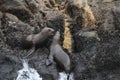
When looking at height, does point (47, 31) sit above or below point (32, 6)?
below

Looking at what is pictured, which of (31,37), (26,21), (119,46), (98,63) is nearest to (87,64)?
(98,63)

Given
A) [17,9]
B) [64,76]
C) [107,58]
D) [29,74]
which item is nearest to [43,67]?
[29,74]

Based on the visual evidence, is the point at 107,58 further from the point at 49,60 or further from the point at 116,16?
the point at 116,16

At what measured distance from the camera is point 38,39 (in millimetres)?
12148

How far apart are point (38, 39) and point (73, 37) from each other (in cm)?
120

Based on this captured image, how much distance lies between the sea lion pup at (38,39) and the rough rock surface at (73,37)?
184 mm

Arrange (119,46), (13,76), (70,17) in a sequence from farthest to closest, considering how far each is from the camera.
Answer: (70,17) → (119,46) → (13,76)

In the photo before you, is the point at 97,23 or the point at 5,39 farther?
the point at 97,23

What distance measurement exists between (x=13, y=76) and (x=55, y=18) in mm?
2901

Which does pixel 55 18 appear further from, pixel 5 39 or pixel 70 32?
pixel 5 39

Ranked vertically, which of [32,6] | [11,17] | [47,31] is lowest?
[47,31]

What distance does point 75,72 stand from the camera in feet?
36.7

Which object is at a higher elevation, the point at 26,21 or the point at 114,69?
the point at 26,21

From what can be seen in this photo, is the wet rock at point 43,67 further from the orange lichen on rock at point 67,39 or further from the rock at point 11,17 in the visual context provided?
the rock at point 11,17
